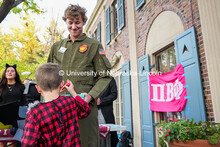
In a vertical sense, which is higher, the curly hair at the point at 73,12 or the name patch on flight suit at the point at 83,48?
the curly hair at the point at 73,12

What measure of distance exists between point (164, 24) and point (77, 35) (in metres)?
4.06

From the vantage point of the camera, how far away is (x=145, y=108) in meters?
6.00

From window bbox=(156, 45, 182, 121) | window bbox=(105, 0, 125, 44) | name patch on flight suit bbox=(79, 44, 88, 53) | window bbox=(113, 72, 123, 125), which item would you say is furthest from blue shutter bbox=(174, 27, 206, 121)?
window bbox=(105, 0, 125, 44)

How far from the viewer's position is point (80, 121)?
5.13 ft

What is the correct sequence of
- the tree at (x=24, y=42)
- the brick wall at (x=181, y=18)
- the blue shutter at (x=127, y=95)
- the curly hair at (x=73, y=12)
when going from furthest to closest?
1. the tree at (x=24, y=42)
2. the blue shutter at (x=127, y=95)
3. the brick wall at (x=181, y=18)
4. the curly hair at (x=73, y=12)

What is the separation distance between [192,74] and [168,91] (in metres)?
0.88

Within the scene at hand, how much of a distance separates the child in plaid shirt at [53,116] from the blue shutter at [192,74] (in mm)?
3077

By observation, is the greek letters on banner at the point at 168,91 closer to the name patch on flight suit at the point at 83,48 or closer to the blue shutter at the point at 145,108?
the blue shutter at the point at 145,108

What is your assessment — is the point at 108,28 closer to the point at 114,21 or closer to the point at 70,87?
the point at 114,21

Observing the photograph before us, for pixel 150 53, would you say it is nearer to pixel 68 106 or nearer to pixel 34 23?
pixel 68 106

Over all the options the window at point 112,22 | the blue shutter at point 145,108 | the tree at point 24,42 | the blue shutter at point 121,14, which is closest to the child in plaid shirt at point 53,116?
the blue shutter at point 145,108

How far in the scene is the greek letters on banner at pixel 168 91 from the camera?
4.36 m

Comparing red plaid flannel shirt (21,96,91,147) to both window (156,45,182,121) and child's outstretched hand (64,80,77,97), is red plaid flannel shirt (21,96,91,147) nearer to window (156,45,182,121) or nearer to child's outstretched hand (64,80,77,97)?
child's outstretched hand (64,80,77,97)

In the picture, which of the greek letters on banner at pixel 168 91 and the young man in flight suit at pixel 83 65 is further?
the greek letters on banner at pixel 168 91
